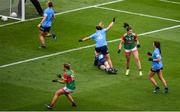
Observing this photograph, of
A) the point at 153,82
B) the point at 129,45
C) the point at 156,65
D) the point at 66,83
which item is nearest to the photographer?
the point at 66,83

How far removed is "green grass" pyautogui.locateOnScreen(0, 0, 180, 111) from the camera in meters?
29.8

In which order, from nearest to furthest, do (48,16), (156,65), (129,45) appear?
(156,65) → (129,45) → (48,16)

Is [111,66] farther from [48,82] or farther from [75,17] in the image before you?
[75,17]

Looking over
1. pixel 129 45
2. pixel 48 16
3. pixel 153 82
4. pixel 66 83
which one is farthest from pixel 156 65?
pixel 48 16

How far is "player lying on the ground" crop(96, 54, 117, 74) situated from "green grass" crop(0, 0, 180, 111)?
0.84 feet

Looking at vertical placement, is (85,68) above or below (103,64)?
below

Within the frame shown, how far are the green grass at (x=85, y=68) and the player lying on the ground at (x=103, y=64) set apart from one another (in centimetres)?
26

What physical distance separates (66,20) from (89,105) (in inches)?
569

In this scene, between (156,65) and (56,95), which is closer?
(56,95)

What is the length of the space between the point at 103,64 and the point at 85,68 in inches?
35.3

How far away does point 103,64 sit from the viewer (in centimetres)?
3406

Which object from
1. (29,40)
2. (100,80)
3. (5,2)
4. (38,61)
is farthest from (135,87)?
(5,2)

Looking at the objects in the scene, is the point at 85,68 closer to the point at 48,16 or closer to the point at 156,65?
the point at 48,16

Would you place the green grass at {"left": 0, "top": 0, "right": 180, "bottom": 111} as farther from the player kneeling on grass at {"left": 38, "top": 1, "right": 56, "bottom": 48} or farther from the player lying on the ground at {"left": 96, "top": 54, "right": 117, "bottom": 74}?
the player kneeling on grass at {"left": 38, "top": 1, "right": 56, "bottom": 48}
